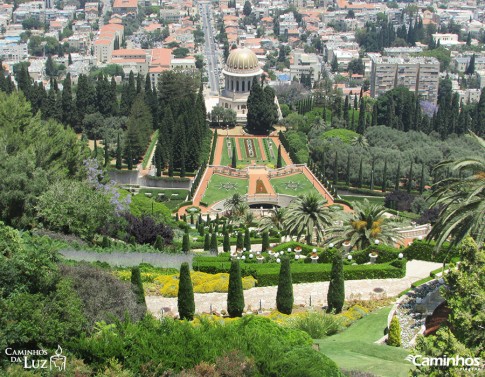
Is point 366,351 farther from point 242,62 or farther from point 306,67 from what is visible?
point 306,67

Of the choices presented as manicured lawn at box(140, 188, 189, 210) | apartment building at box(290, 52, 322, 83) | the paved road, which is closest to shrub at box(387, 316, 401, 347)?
manicured lawn at box(140, 188, 189, 210)

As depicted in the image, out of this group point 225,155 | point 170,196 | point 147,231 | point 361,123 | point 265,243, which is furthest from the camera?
point 361,123

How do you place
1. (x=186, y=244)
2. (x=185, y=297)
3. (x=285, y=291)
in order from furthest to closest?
(x=186, y=244) < (x=285, y=291) < (x=185, y=297)

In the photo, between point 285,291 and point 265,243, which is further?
point 265,243

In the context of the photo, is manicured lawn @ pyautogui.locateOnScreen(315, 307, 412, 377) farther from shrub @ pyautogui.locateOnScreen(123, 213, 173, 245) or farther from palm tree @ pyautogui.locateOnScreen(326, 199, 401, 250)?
shrub @ pyautogui.locateOnScreen(123, 213, 173, 245)

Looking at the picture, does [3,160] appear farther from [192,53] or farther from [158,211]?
[192,53]

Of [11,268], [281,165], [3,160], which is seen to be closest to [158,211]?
[3,160]

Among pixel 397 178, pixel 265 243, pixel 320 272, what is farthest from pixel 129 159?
pixel 320 272
